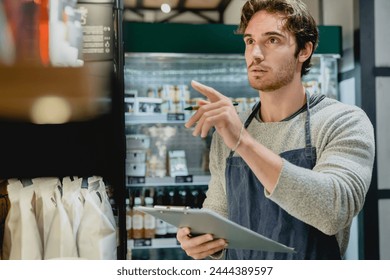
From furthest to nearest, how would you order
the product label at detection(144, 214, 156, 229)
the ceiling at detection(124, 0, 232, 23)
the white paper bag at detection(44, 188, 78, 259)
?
the product label at detection(144, 214, 156, 229) < the ceiling at detection(124, 0, 232, 23) < the white paper bag at detection(44, 188, 78, 259)

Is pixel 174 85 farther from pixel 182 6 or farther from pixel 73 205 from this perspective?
pixel 73 205

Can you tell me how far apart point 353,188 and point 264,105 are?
436 millimetres

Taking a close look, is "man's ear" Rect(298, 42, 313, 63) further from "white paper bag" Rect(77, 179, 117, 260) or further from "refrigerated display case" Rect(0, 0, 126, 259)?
"white paper bag" Rect(77, 179, 117, 260)

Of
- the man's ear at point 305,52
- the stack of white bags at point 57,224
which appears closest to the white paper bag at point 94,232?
the stack of white bags at point 57,224

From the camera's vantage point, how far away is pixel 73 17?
1458mm

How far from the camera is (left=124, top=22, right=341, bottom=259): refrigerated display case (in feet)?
7.30

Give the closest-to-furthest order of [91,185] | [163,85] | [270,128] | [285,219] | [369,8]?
[285,219]
[270,128]
[91,185]
[369,8]
[163,85]

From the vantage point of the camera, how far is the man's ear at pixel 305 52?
1409 millimetres

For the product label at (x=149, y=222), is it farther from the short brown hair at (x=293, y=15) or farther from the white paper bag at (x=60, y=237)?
the short brown hair at (x=293, y=15)

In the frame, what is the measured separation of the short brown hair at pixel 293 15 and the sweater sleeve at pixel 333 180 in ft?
0.99

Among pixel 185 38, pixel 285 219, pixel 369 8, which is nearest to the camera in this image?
pixel 285 219

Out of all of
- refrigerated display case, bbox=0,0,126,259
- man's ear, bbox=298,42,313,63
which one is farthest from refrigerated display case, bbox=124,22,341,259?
man's ear, bbox=298,42,313,63
